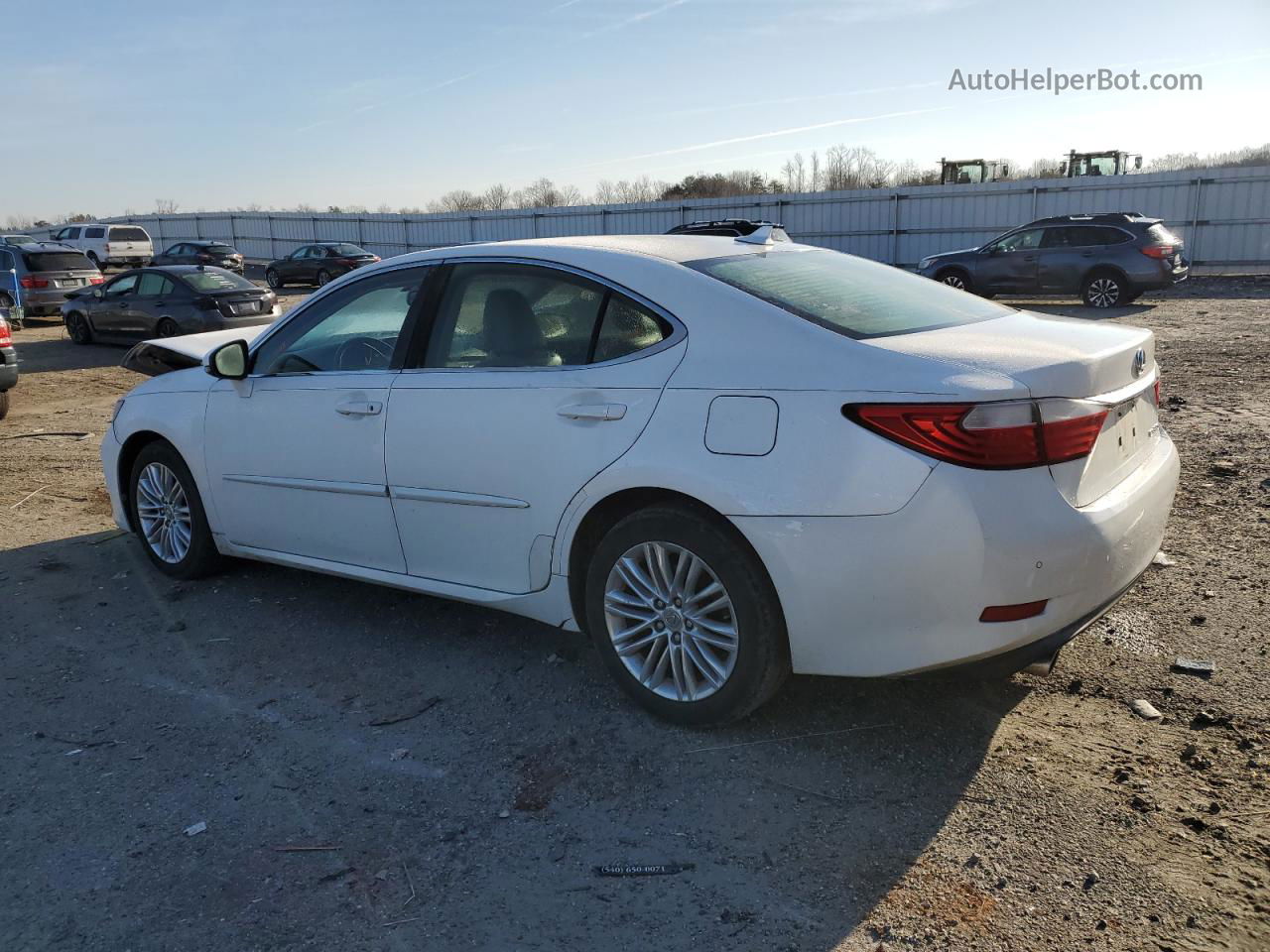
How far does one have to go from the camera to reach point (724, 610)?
3.46 m

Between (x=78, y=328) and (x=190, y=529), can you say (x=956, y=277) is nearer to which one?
(x=78, y=328)

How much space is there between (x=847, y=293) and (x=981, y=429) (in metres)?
1.08

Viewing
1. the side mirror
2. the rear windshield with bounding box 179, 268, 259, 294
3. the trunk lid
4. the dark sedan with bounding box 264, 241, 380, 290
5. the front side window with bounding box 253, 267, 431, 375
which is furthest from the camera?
the dark sedan with bounding box 264, 241, 380, 290

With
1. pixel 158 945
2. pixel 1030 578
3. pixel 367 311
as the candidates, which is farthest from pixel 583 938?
pixel 367 311

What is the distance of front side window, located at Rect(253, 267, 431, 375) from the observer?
446 cm

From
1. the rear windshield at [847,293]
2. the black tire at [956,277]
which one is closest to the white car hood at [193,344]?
the rear windshield at [847,293]

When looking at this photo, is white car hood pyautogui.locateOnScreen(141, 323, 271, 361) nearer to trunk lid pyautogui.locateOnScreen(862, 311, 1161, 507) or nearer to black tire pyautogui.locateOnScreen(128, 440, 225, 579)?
black tire pyautogui.locateOnScreen(128, 440, 225, 579)

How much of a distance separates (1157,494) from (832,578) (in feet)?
4.24

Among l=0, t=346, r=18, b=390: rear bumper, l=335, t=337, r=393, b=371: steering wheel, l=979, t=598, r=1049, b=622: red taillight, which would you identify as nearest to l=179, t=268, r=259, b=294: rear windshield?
l=0, t=346, r=18, b=390: rear bumper

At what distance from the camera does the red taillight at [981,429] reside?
9.79ft

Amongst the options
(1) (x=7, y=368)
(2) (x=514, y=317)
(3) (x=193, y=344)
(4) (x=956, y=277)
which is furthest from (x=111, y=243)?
(2) (x=514, y=317)

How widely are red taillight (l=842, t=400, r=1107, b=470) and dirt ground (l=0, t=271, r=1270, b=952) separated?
3.45 ft

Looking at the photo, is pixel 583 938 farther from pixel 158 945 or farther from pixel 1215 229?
pixel 1215 229

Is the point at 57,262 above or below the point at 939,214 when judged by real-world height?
below
